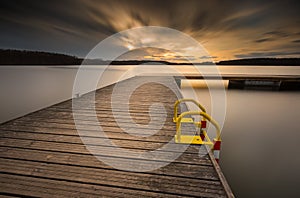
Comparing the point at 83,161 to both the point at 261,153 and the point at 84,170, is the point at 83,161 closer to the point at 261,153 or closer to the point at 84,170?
the point at 84,170

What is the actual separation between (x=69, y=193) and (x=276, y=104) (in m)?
13.4

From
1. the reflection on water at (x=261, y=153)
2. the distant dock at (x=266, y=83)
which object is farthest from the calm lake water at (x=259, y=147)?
the distant dock at (x=266, y=83)

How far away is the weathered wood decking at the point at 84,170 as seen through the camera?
1309 millimetres

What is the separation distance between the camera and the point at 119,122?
2.93 m

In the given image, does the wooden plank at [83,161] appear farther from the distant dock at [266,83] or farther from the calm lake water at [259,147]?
the distant dock at [266,83]

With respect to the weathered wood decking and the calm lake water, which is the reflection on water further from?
the weathered wood decking

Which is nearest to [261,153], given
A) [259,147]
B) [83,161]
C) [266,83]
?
[259,147]

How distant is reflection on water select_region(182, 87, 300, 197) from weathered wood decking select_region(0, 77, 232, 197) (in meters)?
2.47

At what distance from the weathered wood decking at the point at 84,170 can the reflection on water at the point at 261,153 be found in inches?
97.1

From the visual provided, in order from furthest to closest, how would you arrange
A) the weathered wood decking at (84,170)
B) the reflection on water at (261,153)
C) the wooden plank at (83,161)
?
1. the reflection on water at (261,153)
2. the wooden plank at (83,161)
3. the weathered wood decking at (84,170)

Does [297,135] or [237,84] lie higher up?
[237,84]

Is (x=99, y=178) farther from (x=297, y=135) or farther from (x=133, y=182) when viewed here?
(x=297, y=135)

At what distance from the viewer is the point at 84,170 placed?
1549 mm

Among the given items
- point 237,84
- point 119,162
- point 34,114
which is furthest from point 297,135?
point 237,84
